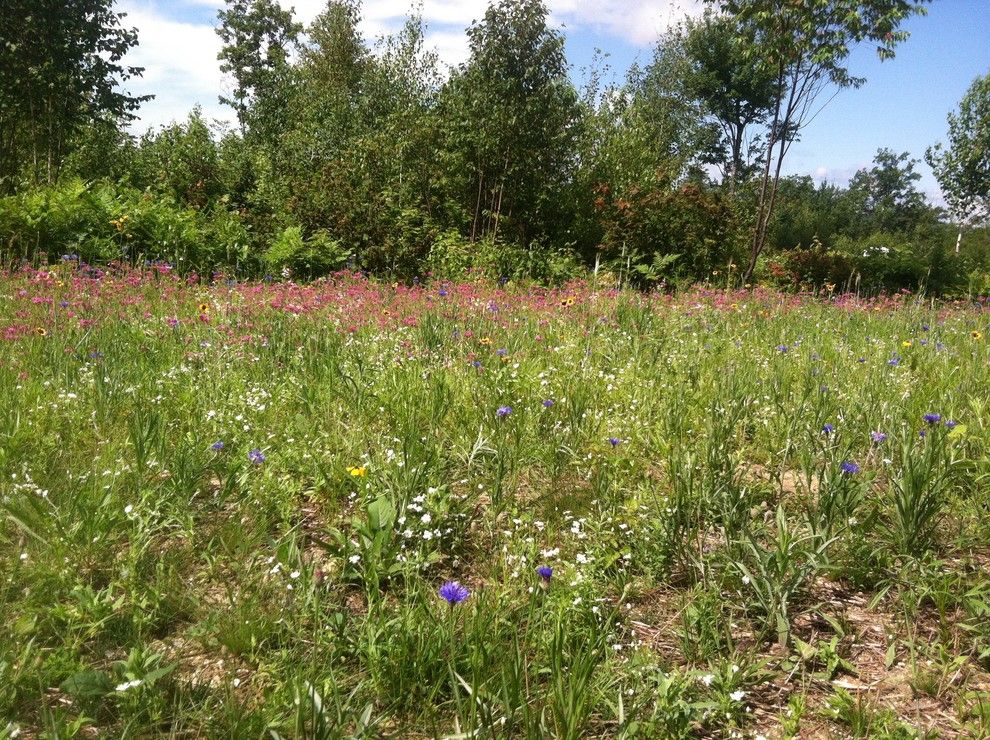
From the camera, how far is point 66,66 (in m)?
15.1

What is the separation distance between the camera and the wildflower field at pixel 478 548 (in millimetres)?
1792

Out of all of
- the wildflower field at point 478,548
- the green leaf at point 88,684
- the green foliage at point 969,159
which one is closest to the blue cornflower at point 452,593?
the wildflower field at point 478,548

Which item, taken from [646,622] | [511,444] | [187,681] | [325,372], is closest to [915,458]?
[646,622]

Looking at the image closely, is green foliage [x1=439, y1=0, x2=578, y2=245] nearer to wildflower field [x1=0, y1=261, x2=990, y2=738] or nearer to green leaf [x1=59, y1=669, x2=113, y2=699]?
wildflower field [x1=0, y1=261, x2=990, y2=738]

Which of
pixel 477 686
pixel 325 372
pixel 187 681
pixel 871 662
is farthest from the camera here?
pixel 325 372

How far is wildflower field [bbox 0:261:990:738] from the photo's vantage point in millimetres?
1792

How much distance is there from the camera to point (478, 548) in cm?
255

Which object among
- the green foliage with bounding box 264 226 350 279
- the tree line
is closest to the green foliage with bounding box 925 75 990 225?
the tree line

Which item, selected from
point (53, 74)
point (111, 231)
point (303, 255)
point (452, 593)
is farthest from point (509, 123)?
point (452, 593)

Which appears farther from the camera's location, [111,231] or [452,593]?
[111,231]

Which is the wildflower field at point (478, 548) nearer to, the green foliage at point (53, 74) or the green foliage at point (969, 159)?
the green foliage at point (53, 74)

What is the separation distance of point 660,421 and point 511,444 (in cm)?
79

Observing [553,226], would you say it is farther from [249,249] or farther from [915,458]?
[915,458]

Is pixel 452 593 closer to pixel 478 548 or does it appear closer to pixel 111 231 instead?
pixel 478 548
